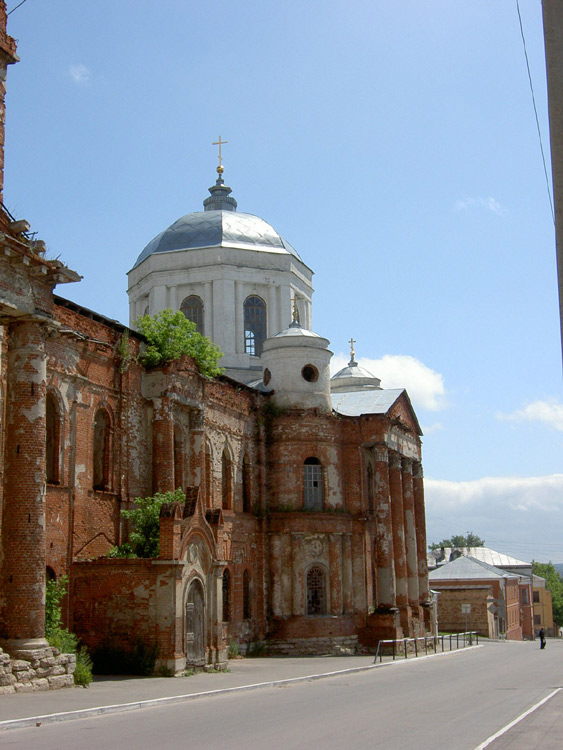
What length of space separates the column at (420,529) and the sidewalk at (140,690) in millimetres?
15245

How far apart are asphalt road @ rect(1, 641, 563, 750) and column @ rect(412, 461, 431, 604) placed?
73.7ft

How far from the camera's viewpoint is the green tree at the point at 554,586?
348ft

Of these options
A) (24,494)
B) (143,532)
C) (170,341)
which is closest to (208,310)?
(170,341)

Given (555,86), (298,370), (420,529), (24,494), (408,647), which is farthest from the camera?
(420,529)

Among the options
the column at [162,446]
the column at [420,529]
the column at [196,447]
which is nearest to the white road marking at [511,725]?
the column at [162,446]

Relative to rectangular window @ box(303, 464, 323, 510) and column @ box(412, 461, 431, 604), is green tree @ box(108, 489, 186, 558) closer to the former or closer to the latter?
rectangular window @ box(303, 464, 323, 510)

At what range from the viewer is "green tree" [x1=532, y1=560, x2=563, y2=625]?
106 meters

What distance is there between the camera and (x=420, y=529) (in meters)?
46.6

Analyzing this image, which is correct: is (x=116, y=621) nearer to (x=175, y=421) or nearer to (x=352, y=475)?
(x=175, y=421)

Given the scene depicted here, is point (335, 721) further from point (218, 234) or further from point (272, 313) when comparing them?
point (218, 234)

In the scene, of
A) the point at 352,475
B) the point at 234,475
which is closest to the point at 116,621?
the point at 234,475

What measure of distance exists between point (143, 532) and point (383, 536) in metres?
15.1

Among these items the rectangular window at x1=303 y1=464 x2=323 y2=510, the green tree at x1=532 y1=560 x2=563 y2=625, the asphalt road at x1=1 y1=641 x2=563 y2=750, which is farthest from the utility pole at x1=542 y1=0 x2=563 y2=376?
the green tree at x1=532 y1=560 x2=563 y2=625

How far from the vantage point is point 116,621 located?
24.1 meters
